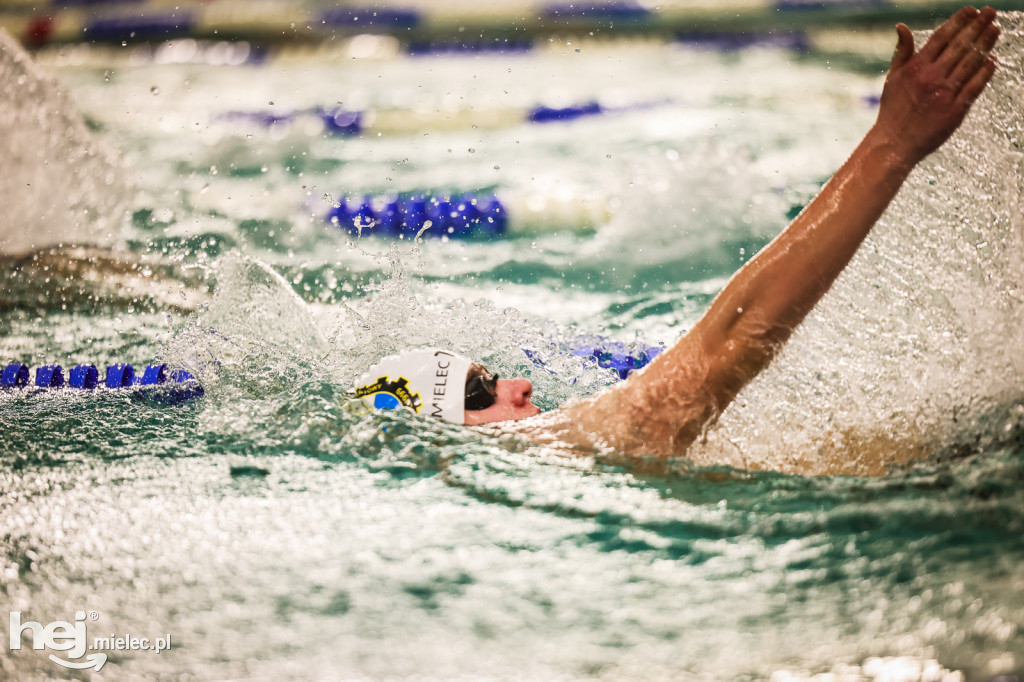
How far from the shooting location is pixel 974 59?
1501 millimetres

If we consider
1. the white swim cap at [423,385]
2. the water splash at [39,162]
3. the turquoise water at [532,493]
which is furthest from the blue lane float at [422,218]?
the white swim cap at [423,385]

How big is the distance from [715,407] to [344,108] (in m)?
4.44

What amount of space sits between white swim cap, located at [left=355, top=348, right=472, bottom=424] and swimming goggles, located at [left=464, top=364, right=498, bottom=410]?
1 cm

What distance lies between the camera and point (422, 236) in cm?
385

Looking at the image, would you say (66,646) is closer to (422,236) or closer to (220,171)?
(422,236)

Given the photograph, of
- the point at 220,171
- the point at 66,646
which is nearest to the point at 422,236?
the point at 220,171

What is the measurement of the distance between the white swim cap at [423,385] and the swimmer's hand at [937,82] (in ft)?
3.26

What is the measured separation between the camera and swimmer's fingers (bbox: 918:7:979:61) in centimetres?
152

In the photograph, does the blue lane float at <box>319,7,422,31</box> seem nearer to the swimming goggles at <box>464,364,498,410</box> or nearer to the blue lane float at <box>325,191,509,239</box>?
the blue lane float at <box>325,191,509,239</box>

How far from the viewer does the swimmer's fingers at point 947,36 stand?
1.52m

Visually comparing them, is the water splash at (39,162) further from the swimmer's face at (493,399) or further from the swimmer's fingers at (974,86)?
the swimmer's fingers at (974,86)

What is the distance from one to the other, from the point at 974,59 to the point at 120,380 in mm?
2238

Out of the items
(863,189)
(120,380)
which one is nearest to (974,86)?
(863,189)

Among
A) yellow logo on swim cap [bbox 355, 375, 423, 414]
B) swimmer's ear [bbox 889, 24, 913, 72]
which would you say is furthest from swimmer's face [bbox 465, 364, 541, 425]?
swimmer's ear [bbox 889, 24, 913, 72]
